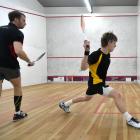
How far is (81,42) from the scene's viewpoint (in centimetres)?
1201

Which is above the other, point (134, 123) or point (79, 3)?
point (79, 3)

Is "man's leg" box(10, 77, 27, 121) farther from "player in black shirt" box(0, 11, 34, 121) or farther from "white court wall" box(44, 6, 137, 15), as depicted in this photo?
"white court wall" box(44, 6, 137, 15)

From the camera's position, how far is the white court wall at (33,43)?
404 inches

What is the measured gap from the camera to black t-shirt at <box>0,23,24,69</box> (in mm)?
3479

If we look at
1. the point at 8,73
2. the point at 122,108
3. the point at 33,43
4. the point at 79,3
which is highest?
the point at 79,3

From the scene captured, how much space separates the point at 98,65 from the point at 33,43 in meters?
7.77

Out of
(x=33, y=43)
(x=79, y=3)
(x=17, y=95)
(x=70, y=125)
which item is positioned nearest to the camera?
(x=70, y=125)

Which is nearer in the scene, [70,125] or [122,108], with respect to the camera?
[122,108]

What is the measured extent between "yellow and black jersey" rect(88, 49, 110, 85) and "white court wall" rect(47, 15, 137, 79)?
8.42 m

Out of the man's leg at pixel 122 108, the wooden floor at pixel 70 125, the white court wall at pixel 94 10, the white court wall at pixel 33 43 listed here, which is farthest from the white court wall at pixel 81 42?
the man's leg at pixel 122 108

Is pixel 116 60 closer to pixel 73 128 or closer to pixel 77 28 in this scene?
pixel 77 28

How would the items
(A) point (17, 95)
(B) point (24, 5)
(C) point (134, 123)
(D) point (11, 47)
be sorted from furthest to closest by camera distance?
(B) point (24, 5)
(A) point (17, 95)
(D) point (11, 47)
(C) point (134, 123)

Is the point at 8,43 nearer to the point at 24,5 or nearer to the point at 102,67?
the point at 102,67

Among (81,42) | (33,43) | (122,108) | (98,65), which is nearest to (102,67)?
(98,65)
